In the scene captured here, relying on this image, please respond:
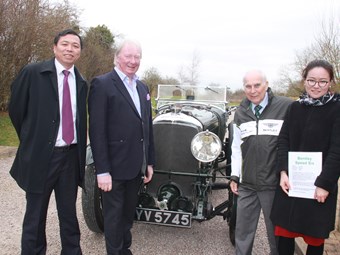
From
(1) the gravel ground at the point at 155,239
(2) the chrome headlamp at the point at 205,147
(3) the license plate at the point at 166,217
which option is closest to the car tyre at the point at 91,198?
(1) the gravel ground at the point at 155,239

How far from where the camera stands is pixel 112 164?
2.52 meters

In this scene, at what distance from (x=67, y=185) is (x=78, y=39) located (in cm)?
115

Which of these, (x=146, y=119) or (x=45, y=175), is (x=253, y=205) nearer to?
(x=146, y=119)

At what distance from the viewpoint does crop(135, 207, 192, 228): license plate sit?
9.70ft

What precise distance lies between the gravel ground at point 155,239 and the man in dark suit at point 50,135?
697mm

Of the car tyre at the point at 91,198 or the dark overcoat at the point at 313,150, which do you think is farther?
the car tyre at the point at 91,198

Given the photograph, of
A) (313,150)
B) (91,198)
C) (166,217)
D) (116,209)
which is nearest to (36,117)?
(116,209)

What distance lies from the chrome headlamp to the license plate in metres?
0.56

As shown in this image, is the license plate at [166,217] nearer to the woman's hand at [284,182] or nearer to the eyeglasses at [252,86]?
the woman's hand at [284,182]

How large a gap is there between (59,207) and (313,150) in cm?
196

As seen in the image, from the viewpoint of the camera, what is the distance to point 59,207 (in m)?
2.68

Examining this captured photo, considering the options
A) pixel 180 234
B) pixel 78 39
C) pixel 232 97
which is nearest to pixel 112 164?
pixel 78 39

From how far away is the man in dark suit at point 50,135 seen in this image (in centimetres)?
243

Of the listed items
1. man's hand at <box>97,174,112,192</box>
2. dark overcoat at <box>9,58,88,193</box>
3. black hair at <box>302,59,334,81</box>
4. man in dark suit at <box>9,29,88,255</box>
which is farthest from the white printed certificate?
dark overcoat at <box>9,58,88,193</box>
